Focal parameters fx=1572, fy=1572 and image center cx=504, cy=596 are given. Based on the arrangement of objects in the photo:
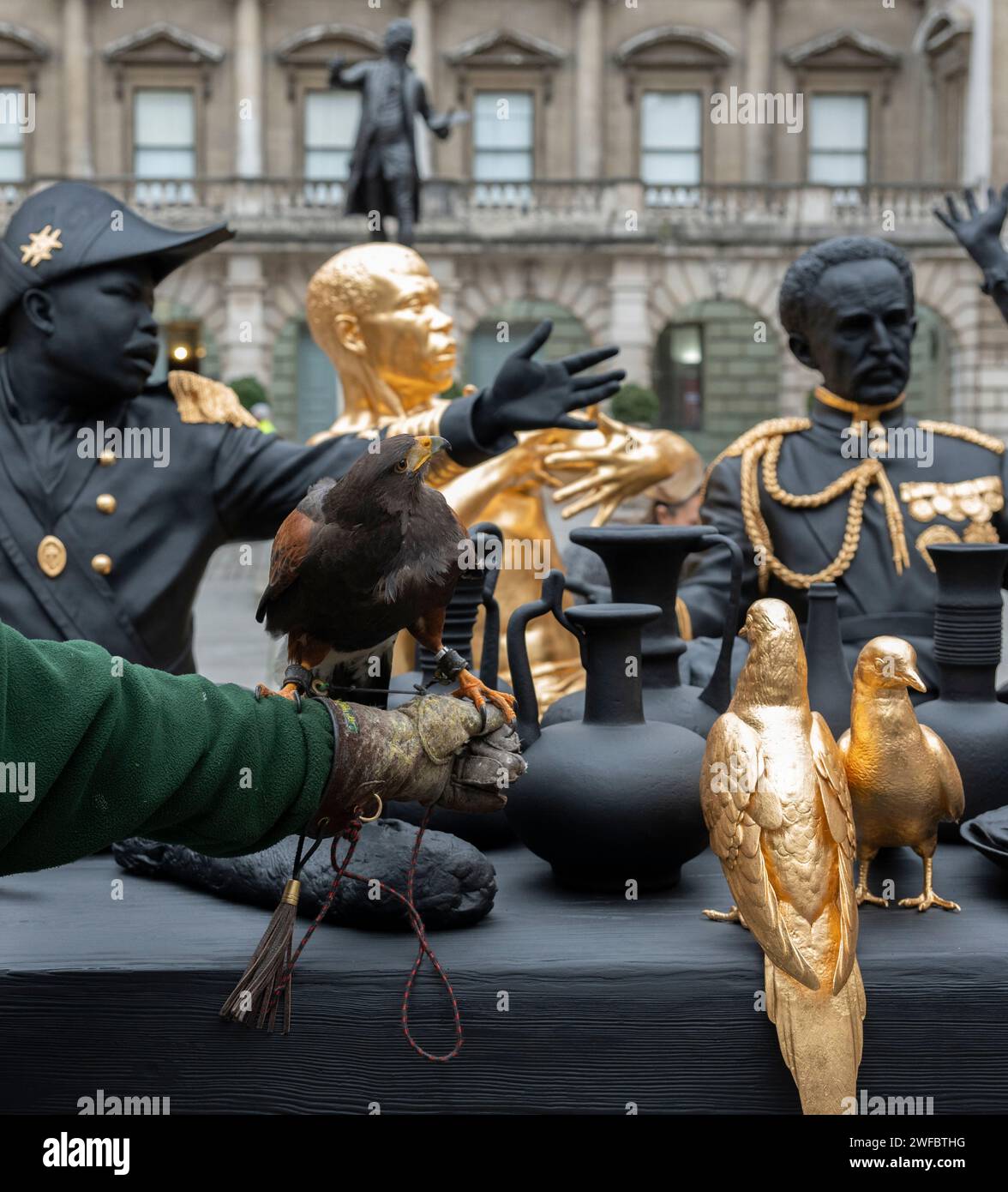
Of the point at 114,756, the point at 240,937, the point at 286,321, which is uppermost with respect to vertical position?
the point at 286,321

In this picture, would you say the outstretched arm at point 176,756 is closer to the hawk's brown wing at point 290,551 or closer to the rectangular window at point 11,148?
the hawk's brown wing at point 290,551

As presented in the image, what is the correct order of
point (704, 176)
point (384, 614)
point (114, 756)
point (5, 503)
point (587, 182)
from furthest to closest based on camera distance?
1. point (704, 176)
2. point (587, 182)
3. point (5, 503)
4. point (384, 614)
5. point (114, 756)

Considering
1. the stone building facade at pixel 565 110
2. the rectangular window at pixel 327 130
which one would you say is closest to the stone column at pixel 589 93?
the stone building facade at pixel 565 110

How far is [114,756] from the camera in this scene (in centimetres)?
192

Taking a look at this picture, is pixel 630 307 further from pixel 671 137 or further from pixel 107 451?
pixel 107 451

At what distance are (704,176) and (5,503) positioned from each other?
2722 cm

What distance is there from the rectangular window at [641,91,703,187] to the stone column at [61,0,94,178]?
401 inches

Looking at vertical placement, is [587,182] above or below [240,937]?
above

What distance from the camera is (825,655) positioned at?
10.0ft

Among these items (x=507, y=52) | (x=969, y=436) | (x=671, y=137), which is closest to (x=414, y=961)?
(x=969, y=436)

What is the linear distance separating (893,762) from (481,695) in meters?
0.71

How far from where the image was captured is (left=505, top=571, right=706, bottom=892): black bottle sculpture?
2.62m

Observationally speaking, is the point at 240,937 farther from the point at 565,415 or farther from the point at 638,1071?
the point at 565,415
